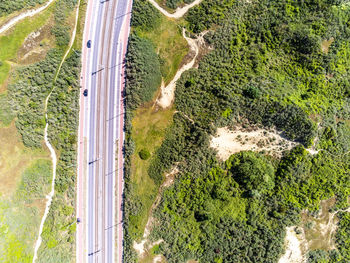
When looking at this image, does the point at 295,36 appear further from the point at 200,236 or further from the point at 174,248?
the point at 174,248

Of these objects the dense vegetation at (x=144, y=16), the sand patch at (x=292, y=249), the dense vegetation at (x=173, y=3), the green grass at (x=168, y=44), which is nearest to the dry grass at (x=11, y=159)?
the green grass at (x=168, y=44)

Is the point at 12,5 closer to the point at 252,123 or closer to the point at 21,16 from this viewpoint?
the point at 21,16

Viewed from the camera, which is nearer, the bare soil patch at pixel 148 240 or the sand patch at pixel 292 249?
the bare soil patch at pixel 148 240

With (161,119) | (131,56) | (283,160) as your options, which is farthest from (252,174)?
(131,56)

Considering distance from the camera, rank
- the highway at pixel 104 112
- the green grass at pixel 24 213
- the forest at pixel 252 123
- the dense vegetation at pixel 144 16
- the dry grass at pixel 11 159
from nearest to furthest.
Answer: the green grass at pixel 24 213 → the dry grass at pixel 11 159 → the forest at pixel 252 123 → the dense vegetation at pixel 144 16 → the highway at pixel 104 112

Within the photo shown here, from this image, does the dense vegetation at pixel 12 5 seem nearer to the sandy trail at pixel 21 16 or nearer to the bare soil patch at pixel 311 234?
the sandy trail at pixel 21 16

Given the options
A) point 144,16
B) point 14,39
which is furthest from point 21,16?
point 144,16
